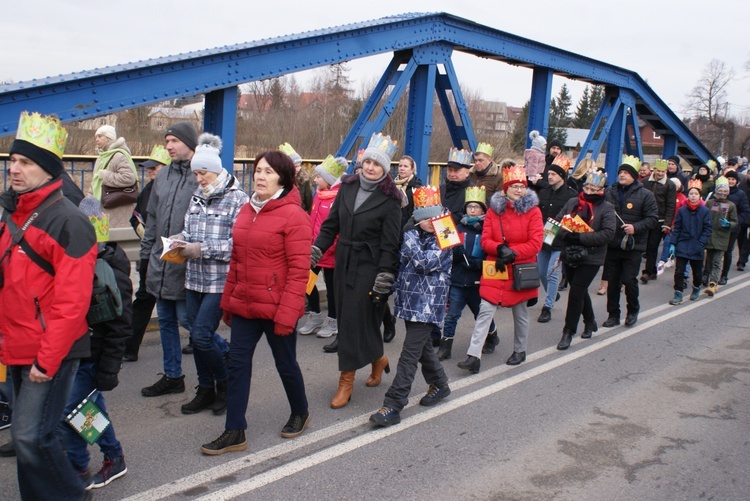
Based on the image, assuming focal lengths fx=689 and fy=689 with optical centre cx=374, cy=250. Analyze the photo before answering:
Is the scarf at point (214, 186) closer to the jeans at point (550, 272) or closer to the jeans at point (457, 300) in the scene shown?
the jeans at point (457, 300)

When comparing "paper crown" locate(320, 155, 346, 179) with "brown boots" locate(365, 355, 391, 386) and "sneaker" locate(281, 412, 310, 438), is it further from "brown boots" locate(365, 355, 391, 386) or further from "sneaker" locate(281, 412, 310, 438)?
"sneaker" locate(281, 412, 310, 438)

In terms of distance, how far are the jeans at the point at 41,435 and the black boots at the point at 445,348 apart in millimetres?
3853

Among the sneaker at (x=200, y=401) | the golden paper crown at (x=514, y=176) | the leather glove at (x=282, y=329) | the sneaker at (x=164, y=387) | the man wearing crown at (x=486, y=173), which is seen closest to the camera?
the leather glove at (x=282, y=329)

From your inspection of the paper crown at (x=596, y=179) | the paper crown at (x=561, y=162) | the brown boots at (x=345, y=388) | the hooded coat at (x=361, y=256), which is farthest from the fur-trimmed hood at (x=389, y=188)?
the paper crown at (x=561, y=162)

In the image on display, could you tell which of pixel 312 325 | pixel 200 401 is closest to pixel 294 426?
pixel 200 401

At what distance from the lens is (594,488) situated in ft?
13.4

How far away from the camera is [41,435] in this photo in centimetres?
316

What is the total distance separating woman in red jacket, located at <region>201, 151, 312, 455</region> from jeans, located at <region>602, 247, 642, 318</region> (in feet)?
16.0

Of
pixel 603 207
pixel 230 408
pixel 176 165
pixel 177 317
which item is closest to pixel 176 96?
pixel 176 165

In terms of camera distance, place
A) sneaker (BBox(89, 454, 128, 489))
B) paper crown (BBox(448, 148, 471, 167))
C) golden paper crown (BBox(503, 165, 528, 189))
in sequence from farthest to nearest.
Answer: paper crown (BBox(448, 148, 471, 167)) → golden paper crown (BBox(503, 165, 528, 189)) → sneaker (BBox(89, 454, 128, 489))

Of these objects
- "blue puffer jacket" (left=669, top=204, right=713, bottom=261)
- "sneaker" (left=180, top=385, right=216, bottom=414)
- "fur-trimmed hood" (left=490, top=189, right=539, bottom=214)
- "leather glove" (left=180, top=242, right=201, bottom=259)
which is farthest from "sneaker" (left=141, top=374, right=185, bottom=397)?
"blue puffer jacket" (left=669, top=204, right=713, bottom=261)

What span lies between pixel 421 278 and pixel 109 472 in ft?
7.94

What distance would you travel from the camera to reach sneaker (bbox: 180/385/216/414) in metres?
4.96

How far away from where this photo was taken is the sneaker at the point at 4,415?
14.8 ft
